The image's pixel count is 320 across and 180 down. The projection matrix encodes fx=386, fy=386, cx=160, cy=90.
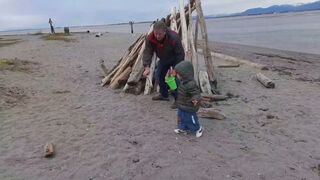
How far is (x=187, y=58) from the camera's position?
9.72 metres

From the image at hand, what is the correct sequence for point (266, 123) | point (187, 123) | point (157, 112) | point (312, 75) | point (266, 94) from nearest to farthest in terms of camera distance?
point (187, 123)
point (266, 123)
point (157, 112)
point (266, 94)
point (312, 75)

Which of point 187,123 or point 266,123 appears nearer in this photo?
point 187,123

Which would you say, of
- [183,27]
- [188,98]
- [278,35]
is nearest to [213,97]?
[183,27]

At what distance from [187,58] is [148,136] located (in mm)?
3374

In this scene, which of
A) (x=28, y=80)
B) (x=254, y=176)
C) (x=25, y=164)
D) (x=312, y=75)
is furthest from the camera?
(x=312, y=75)

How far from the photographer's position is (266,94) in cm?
1051

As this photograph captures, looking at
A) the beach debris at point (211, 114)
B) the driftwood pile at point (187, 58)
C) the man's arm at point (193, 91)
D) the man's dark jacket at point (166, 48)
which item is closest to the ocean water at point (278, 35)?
the driftwood pile at point (187, 58)

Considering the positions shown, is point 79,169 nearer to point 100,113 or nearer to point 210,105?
point 100,113

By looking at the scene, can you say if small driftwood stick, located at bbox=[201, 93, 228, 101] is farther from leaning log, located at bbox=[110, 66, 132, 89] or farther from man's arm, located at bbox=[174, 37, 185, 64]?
leaning log, located at bbox=[110, 66, 132, 89]

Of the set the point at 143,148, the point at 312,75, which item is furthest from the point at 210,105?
the point at 312,75

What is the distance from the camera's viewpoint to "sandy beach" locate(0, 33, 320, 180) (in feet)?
18.4

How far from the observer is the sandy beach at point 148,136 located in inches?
221

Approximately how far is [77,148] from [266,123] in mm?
3858

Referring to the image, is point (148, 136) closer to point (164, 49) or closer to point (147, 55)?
point (147, 55)
